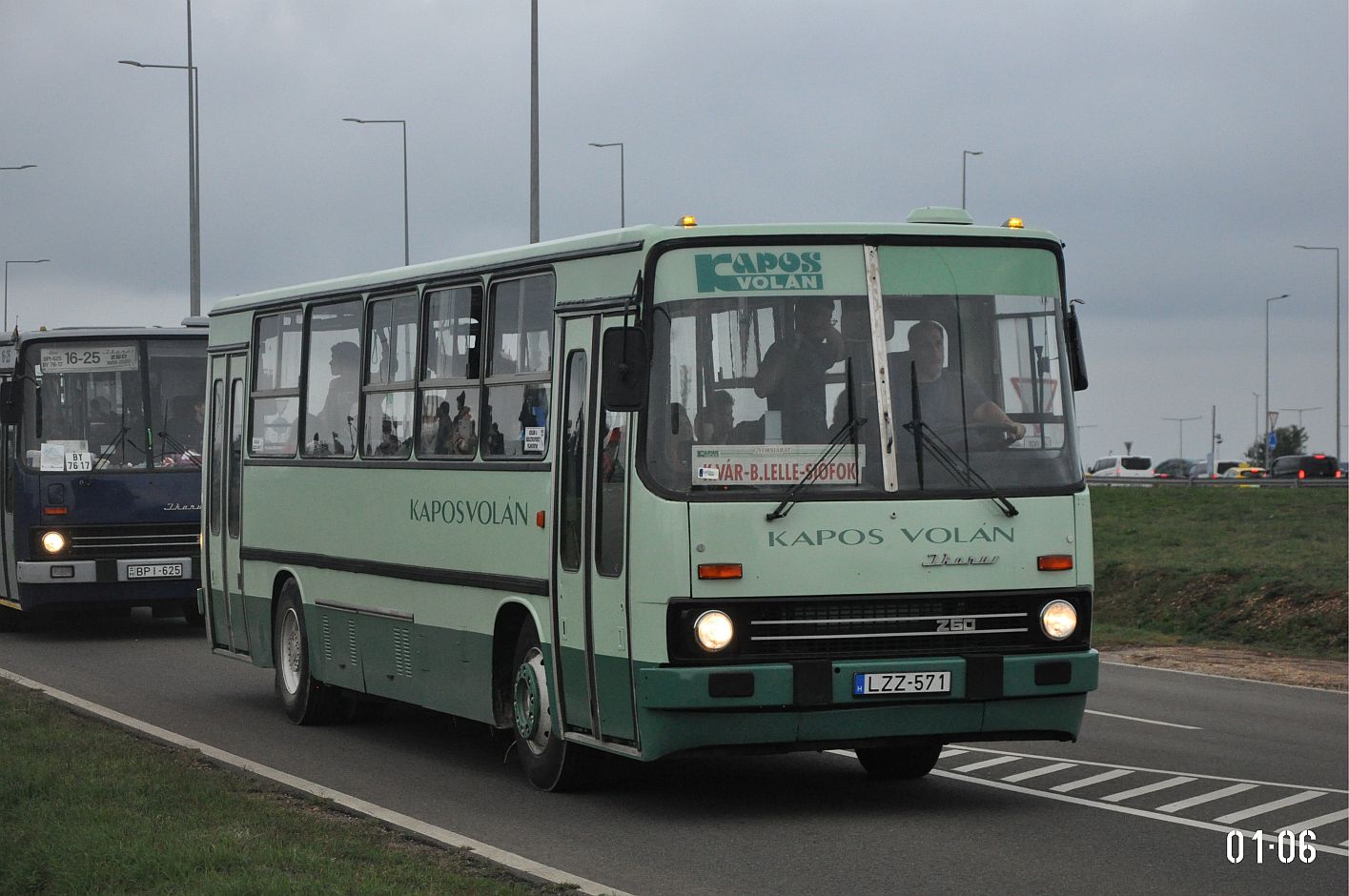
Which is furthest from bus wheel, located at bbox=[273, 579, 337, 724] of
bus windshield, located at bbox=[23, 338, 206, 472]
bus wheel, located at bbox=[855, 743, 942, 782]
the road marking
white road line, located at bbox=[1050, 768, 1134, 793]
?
bus windshield, located at bbox=[23, 338, 206, 472]

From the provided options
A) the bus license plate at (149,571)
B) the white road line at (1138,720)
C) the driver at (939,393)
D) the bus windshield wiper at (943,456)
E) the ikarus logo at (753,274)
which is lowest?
the white road line at (1138,720)

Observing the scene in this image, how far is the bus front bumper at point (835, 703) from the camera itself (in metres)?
10.1

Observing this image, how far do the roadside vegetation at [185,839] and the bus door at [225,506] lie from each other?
4.13m

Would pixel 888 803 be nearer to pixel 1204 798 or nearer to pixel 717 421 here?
pixel 1204 798

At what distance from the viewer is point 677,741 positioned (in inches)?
403

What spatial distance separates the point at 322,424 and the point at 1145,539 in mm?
23623

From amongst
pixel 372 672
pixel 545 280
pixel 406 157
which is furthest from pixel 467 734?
pixel 406 157

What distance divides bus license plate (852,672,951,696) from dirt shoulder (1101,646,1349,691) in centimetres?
1044

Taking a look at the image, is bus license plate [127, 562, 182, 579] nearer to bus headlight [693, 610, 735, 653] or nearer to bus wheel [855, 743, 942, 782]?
bus wheel [855, 743, 942, 782]

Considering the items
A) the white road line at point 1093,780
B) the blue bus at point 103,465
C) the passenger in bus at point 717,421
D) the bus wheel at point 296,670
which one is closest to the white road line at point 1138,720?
the white road line at point 1093,780

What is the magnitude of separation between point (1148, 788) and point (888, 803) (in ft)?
5.11

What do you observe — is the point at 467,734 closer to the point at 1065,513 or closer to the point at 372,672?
the point at 372,672
